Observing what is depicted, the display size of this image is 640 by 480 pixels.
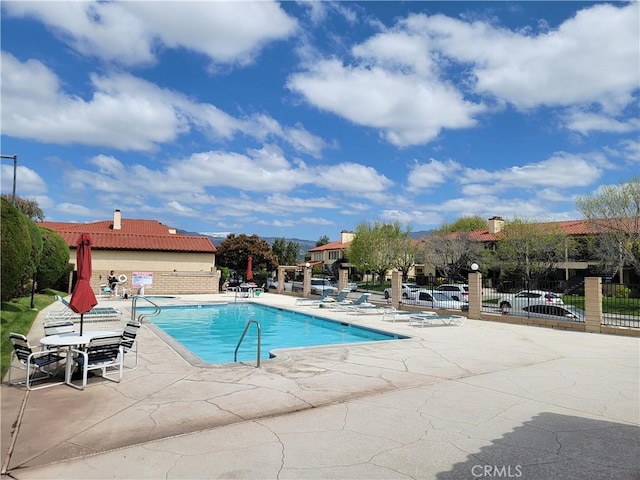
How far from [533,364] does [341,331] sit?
817 centimetres

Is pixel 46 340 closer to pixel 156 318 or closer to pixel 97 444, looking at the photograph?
pixel 97 444

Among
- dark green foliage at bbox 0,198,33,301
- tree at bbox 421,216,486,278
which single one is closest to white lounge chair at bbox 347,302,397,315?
dark green foliage at bbox 0,198,33,301

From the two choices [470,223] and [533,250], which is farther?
[470,223]

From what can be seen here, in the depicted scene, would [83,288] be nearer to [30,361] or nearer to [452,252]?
[30,361]

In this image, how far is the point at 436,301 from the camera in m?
22.6

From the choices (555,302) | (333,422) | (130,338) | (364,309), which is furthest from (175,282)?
(333,422)

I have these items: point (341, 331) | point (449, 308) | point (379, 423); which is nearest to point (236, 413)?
point (379, 423)

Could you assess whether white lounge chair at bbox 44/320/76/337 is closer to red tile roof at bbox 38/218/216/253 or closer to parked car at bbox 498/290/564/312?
parked car at bbox 498/290/564/312

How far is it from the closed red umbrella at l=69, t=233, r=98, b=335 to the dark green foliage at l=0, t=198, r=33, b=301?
357 cm

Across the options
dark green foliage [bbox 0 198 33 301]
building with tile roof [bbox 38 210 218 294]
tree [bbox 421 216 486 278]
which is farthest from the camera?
tree [bbox 421 216 486 278]

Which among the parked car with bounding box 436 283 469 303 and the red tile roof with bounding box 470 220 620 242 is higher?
the red tile roof with bounding box 470 220 620 242

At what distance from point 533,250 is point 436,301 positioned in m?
20.9

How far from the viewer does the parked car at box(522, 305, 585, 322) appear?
16.4 metres

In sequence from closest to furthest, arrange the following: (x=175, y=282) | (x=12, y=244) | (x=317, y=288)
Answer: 1. (x=12, y=244)
2. (x=317, y=288)
3. (x=175, y=282)
